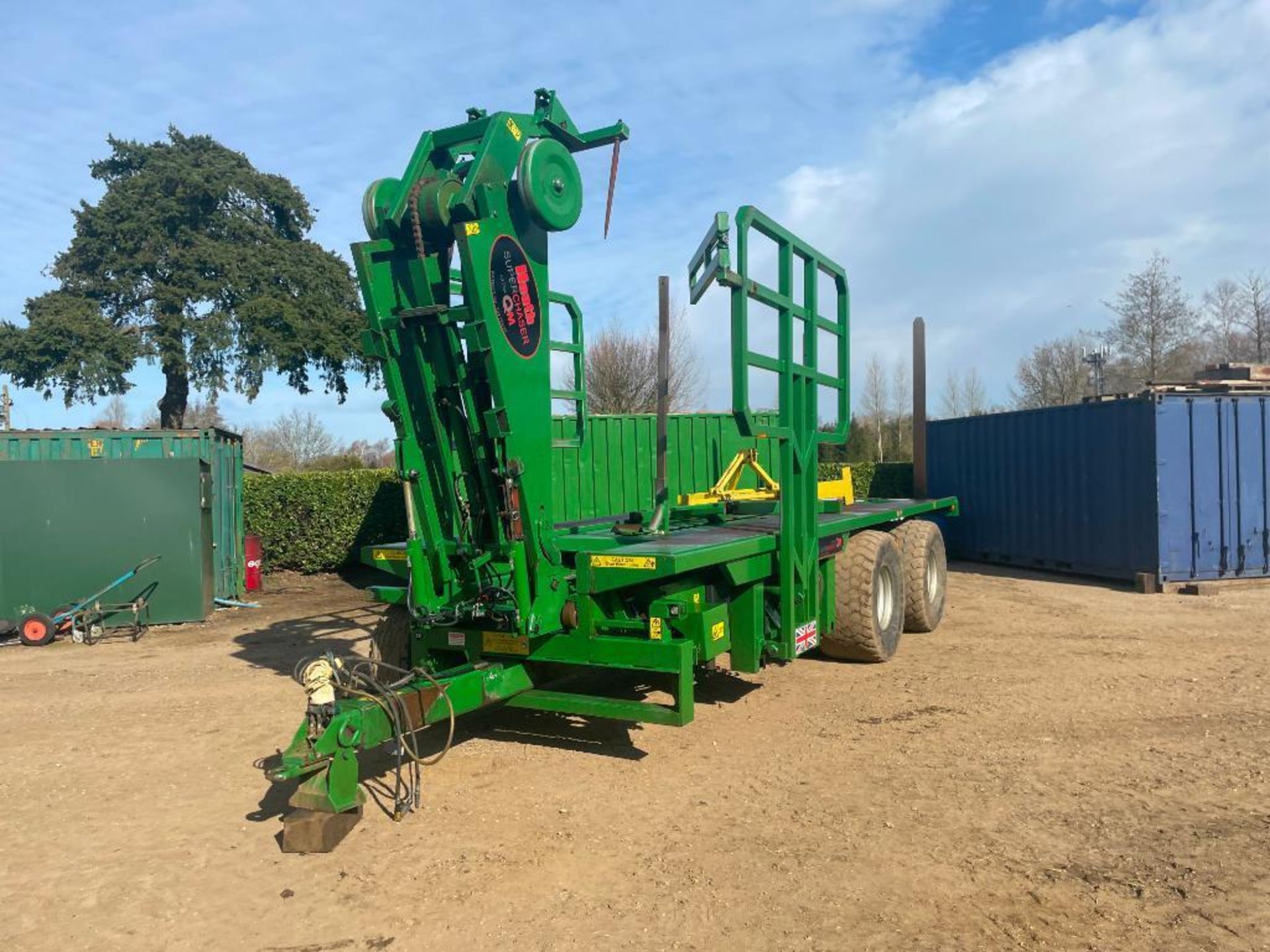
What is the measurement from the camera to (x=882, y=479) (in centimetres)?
1889

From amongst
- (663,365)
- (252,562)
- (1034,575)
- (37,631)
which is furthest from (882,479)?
(37,631)

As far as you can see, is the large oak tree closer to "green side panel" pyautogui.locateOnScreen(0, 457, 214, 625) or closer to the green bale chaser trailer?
"green side panel" pyautogui.locateOnScreen(0, 457, 214, 625)

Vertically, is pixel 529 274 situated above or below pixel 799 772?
above

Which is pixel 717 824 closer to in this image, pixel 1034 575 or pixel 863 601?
pixel 863 601

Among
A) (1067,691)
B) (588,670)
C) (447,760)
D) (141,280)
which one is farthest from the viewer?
(141,280)

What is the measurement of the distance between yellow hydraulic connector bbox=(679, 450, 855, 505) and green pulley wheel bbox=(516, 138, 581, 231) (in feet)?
12.7

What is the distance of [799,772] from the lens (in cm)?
533

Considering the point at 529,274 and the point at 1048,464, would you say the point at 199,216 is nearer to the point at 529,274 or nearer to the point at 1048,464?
the point at 1048,464

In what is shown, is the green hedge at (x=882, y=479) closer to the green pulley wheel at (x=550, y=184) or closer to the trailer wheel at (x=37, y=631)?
the trailer wheel at (x=37, y=631)

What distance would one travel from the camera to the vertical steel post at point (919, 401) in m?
13.4

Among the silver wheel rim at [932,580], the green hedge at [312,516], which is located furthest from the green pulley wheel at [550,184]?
the green hedge at [312,516]

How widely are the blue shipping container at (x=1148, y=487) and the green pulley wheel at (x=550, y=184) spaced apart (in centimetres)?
980

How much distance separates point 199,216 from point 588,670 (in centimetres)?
2795

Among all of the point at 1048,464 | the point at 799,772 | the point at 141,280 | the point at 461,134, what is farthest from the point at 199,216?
the point at 799,772
